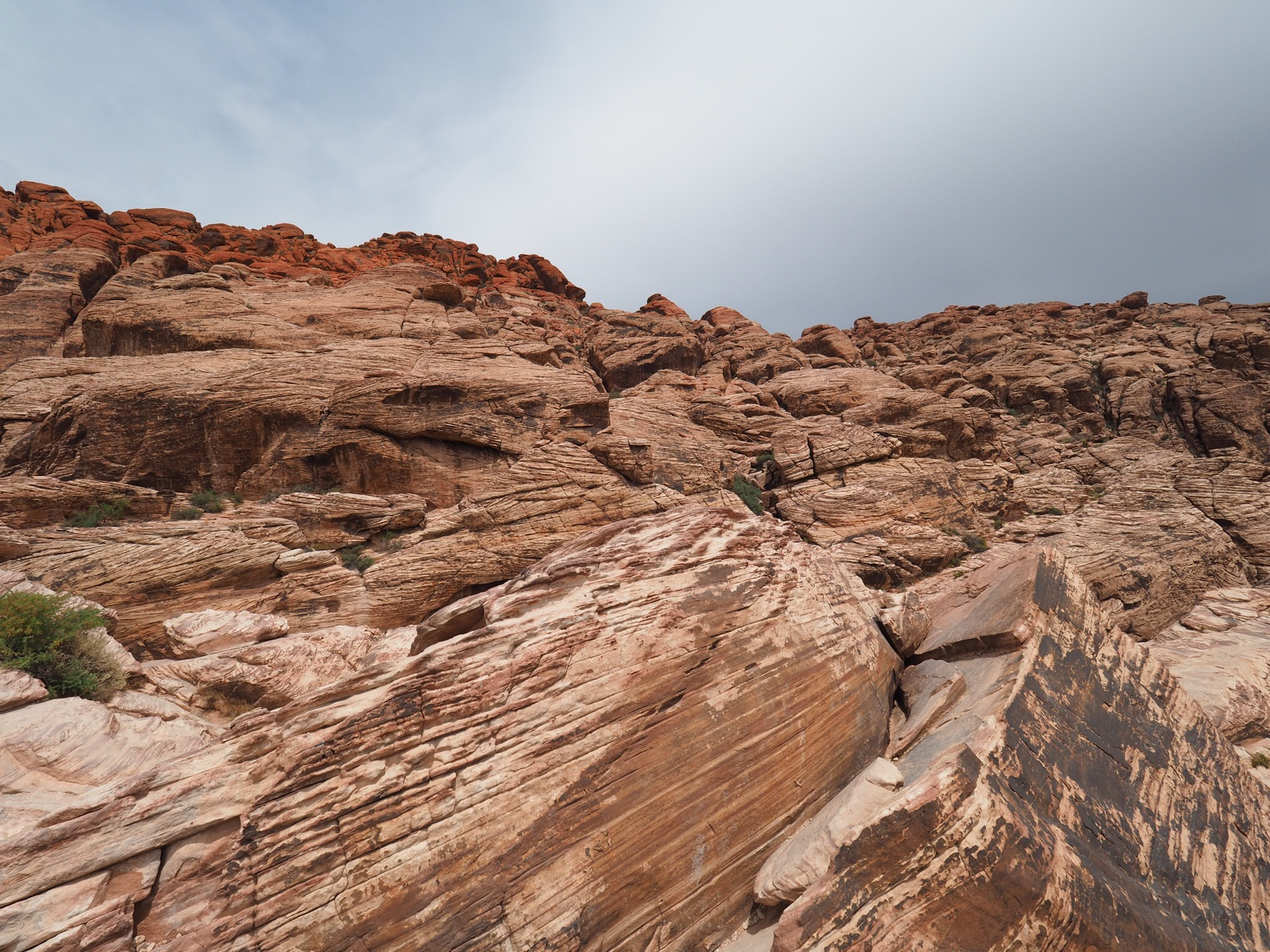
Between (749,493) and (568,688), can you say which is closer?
(568,688)

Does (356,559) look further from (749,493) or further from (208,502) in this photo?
(749,493)

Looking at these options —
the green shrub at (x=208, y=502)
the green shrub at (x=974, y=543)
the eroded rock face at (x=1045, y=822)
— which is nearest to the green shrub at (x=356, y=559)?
the green shrub at (x=208, y=502)

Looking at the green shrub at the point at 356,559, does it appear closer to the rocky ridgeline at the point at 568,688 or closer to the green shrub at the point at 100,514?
the rocky ridgeline at the point at 568,688

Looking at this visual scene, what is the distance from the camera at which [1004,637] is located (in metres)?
7.61

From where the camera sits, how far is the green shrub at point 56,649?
8633 mm

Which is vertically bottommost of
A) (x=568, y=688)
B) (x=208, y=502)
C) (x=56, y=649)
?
(x=56, y=649)

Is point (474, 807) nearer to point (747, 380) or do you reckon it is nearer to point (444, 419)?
point (444, 419)

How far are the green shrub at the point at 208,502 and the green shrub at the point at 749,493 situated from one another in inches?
808

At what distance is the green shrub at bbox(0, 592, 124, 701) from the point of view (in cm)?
863

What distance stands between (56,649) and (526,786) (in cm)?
1033

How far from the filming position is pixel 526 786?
17.1ft

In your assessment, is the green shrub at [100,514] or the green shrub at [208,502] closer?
the green shrub at [100,514]

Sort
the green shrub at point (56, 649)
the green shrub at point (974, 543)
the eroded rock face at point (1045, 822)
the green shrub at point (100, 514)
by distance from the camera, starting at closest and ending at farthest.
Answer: the eroded rock face at point (1045, 822)
the green shrub at point (56, 649)
the green shrub at point (100, 514)
the green shrub at point (974, 543)

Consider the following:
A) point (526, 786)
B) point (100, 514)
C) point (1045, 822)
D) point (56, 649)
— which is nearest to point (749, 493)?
point (1045, 822)
